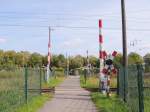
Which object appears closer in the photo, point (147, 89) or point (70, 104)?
point (147, 89)

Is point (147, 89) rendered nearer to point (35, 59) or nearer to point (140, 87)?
point (140, 87)

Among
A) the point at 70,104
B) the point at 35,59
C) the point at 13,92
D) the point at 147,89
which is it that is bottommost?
the point at 70,104

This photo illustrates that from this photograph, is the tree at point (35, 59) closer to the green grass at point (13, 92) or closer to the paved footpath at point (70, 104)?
the paved footpath at point (70, 104)

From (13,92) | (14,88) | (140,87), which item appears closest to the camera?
(140,87)

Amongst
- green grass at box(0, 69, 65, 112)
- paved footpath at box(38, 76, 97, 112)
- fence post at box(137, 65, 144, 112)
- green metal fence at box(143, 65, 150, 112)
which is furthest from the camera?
paved footpath at box(38, 76, 97, 112)

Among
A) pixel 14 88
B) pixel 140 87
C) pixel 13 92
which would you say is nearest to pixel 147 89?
pixel 140 87

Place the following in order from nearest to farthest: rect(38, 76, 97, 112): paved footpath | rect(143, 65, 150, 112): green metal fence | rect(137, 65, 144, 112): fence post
A: rect(137, 65, 144, 112): fence post < rect(143, 65, 150, 112): green metal fence < rect(38, 76, 97, 112): paved footpath

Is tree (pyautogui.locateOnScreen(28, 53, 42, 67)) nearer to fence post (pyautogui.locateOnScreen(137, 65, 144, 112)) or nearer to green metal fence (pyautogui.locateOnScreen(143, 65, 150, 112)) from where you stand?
green metal fence (pyautogui.locateOnScreen(143, 65, 150, 112))

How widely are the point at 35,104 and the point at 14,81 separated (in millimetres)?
3447

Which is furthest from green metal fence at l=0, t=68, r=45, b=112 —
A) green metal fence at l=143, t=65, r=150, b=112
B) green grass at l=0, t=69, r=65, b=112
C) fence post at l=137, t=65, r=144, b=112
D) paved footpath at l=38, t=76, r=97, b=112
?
green metal fence at l=143, t=65, r=150, b=112

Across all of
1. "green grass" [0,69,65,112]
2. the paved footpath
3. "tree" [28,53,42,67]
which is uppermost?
"tree" [28,53,42,67]

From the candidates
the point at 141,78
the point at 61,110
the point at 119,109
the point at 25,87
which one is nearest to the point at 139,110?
the point at 141,78

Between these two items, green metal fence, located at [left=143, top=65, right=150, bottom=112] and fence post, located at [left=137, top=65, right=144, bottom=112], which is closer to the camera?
fence post, located at [left=137, top=65, right=144, bottom=112]

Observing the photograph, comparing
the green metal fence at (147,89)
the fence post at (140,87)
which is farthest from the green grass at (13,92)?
the green metal fence at (147,89)
